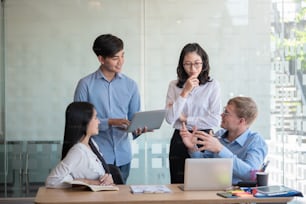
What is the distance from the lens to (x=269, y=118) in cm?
567

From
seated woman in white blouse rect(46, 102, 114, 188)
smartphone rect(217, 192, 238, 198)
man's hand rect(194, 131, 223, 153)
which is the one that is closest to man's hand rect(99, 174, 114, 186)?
seated woman in white blouse rect(46, 102, 114, 188)

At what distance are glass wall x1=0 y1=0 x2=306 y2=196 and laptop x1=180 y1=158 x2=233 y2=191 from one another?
2247 mm

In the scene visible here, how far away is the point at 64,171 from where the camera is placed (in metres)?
3.38

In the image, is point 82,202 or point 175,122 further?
point 175,122

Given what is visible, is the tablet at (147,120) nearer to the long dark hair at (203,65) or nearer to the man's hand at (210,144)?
the long dark hair at (203,65)

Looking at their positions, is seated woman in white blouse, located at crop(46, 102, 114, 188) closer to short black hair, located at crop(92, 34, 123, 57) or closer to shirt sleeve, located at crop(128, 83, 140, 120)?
short black hair, located at crop(92, 34, 123, 57)

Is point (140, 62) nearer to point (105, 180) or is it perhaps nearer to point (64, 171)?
point (105, 180)

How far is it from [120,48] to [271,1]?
1.89m

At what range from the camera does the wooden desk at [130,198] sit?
3008 mm

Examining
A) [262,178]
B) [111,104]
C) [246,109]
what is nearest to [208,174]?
[262,178]

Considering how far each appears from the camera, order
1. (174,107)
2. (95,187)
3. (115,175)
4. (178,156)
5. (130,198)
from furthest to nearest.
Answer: (174,107) → (178,156) → (115,175) → (95,187) → (130,198)

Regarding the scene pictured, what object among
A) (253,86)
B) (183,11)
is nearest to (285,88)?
(253,86)

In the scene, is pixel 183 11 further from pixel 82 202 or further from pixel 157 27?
pixel 82 202

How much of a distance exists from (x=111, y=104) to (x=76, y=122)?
95cm
